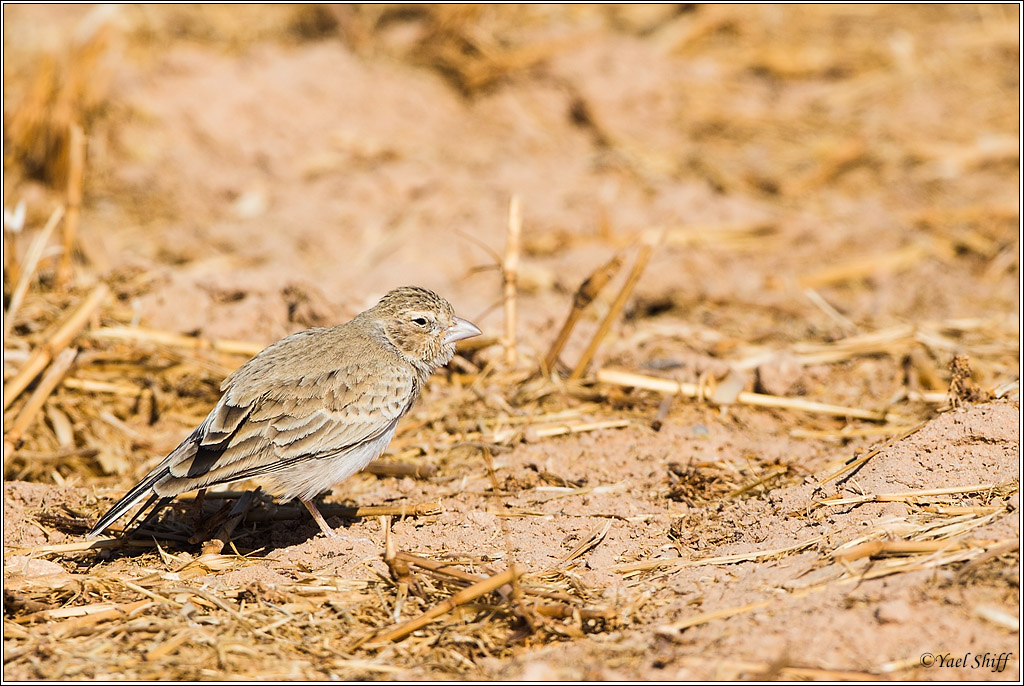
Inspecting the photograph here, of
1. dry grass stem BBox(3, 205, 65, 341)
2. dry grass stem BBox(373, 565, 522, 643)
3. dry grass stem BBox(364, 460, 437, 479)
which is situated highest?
dry grass stem BBox(3, 205, 65, 341)

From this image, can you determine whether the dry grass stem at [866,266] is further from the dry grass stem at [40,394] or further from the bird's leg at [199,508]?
the dry grass stem at [40,394]

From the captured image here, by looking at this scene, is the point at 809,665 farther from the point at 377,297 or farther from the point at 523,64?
the point at 523,64

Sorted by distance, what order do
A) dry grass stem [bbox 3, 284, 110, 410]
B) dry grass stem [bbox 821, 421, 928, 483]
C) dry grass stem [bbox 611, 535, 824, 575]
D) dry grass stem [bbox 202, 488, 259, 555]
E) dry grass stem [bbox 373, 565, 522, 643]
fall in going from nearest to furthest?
dry grass stem [bbox 373, 565, 522, 643], dry grass stem [bbox 611, 535, 824, 575], dry grass stem [bbox 202, 488, 259, 555], dry grass stem [bbox 821, 421, 928, 483], dry grass stem [bbox 3, 284, 110, 410]

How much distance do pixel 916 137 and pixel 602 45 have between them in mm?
3174

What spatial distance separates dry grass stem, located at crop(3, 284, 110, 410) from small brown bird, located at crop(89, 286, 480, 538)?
1.35 m

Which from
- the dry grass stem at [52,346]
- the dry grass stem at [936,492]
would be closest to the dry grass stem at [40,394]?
the dry grass stem at [52,346]

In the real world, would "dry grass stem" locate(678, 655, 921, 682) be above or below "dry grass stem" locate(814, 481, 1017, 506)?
above

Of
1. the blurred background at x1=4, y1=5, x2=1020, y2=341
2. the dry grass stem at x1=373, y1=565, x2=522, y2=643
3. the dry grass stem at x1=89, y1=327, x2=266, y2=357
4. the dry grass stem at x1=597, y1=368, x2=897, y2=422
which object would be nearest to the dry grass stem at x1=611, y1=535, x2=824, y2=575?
the dry grass stem at x1=373, y1=565, x2=522, y2=643

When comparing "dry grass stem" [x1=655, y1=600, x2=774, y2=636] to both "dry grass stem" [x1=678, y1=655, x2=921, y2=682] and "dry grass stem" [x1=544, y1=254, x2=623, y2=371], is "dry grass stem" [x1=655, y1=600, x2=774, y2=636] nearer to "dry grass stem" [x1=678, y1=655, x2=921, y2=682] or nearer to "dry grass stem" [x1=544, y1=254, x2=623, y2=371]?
"dry grass stem" [x1=678, y1=655, x2=921, y2=682]

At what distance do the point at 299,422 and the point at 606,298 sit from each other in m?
3.45

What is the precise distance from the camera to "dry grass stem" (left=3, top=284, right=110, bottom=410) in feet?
18.1

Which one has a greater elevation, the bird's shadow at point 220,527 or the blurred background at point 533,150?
the blurred background at point 533,150

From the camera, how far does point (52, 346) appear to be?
5.71 metres

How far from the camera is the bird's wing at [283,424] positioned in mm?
4402
